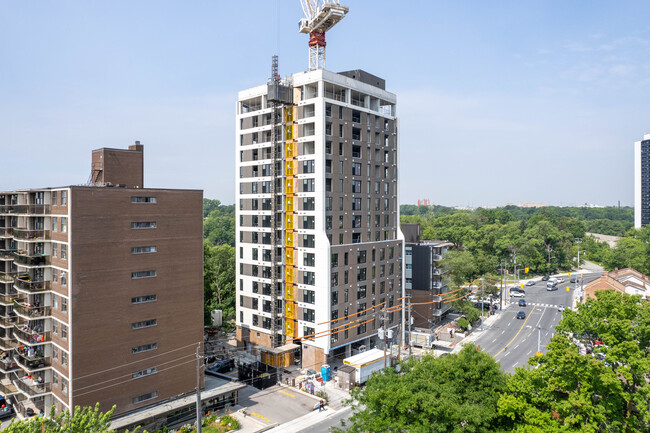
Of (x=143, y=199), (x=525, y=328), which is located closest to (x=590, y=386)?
(x=143, y=199)

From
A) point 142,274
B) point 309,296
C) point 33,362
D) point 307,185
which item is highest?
point 307,185

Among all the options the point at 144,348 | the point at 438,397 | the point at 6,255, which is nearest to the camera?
the point at 438,397

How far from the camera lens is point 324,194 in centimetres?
5484

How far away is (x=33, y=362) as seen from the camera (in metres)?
40.3

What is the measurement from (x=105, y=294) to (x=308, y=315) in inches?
1032

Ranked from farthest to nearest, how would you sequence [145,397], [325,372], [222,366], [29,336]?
[222,366]
[325,372]
[29,336]
[145,397]

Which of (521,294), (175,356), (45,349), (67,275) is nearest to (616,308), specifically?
(175,356)

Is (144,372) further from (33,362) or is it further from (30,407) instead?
(30,407)

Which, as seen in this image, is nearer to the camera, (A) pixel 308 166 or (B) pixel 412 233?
(A) pixel 308 166

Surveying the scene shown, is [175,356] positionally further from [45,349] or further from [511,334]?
[511,334]

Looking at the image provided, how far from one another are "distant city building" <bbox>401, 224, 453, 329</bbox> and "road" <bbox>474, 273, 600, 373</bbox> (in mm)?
9026

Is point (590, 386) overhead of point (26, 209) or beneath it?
beneath

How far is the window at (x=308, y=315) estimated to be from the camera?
55.3m

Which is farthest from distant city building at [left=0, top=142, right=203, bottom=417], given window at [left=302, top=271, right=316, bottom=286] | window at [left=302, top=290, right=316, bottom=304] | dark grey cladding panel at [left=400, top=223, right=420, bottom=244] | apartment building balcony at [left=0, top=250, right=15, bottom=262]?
dark grey cladding panel at [left=400, top=223, right=420, bottom=244]
